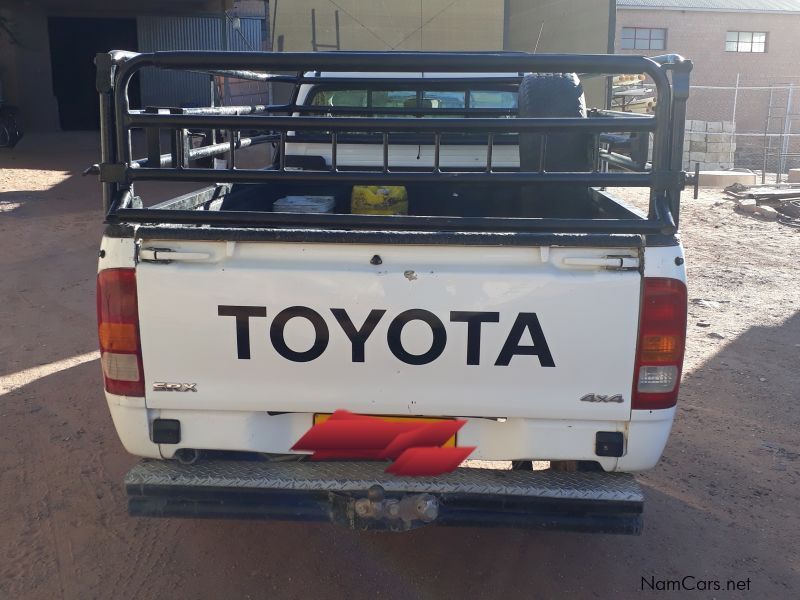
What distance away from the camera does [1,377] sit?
18.2ft

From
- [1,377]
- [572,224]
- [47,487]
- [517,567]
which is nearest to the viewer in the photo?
[572,224]

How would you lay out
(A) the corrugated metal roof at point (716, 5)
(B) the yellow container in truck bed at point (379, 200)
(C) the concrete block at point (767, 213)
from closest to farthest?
(B) the yellow container in truck bed at point (379, 200) < (C) the concrete block at point (767, 213) < (A) the corrugated metal roof at point (716, 5)

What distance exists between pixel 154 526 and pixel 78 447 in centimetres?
103

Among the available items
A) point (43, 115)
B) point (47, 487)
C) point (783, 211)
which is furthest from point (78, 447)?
point (43, 115)

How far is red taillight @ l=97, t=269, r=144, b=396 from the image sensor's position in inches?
108

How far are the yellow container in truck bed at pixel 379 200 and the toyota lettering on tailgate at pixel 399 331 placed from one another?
1860 millimetres

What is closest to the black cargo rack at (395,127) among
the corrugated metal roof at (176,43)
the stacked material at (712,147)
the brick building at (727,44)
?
the stacked material at (712,147)

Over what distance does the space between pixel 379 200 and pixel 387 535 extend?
1854 mm

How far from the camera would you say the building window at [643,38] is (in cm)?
3494

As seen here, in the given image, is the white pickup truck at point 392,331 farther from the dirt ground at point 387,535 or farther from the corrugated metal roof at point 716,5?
the corrugated metal roof at point 716,5

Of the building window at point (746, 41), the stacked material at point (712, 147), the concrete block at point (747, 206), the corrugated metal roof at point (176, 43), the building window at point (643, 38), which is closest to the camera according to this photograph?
the concrete block at point (747, 206)

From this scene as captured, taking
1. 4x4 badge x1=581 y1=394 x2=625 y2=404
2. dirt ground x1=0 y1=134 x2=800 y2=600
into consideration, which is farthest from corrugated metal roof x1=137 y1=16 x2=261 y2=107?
4x4 badge x1=581 y1=394 x2=625 y2=404

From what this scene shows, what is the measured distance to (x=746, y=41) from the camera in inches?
1412

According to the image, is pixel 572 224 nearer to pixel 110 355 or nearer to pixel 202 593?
pixel 110 355
